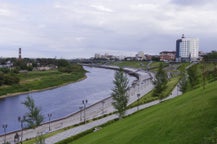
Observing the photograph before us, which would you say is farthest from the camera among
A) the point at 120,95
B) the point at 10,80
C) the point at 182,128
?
the point at 10,80

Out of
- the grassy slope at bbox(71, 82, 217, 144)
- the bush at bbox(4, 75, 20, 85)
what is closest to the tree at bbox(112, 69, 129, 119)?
the grassy slope at bbox(71, 82, 217, 144)

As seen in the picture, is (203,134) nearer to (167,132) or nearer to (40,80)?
(167,132)

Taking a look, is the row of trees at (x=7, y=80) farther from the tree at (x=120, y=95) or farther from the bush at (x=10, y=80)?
the tree at (x=120, y=95)

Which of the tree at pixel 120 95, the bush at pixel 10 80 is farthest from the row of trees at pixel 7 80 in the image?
the tree at pixel 120 95

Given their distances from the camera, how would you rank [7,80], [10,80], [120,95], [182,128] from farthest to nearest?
[10,80] < [7,80] < [120,95] < [182,128]

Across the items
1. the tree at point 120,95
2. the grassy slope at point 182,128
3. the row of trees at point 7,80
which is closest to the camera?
the grassy slope at point 182,128

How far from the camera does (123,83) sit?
5338cm

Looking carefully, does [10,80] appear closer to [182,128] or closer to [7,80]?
[7,80]

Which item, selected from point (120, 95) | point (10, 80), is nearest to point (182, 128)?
point (120, 95)

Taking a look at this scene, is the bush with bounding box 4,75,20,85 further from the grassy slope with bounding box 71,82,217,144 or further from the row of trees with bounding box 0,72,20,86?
the grassy slope with bounding box 71,82,217,144

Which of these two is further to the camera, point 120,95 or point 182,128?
point 120,95

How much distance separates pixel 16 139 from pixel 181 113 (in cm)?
A: 3408

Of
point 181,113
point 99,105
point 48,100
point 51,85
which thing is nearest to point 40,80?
point 51,85

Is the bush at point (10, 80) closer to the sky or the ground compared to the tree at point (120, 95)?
closer to the ground
